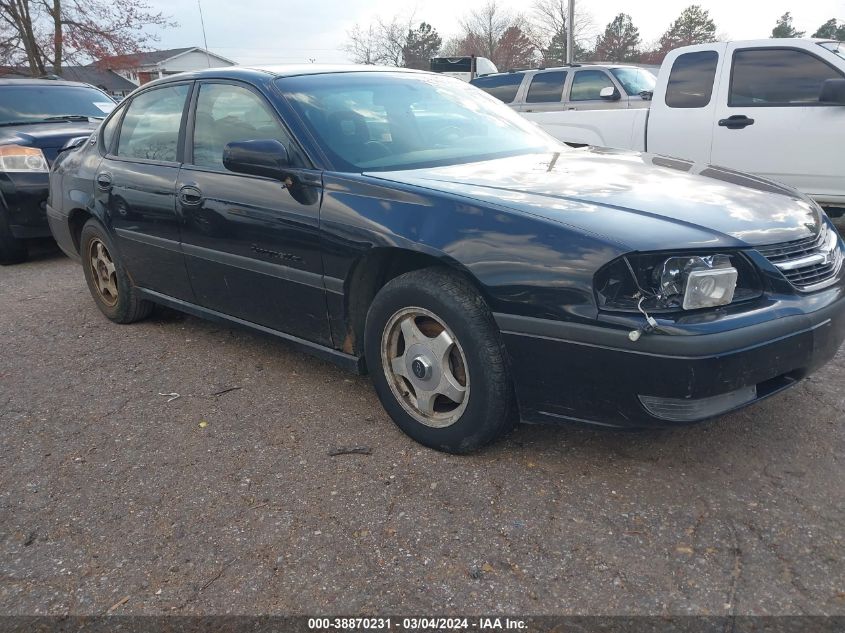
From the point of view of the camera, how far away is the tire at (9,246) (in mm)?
6777

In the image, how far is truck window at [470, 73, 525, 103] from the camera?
437 inches

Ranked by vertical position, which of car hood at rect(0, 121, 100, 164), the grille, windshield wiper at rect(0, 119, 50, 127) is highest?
windshield wiper at rect(0, 119, 50, 127)

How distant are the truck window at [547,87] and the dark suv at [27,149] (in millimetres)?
6253

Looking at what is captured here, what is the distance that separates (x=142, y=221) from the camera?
4.07 m

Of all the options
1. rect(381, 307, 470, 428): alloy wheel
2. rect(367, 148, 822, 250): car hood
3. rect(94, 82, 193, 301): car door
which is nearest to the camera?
rect(367, 148, 822, 250): car hood

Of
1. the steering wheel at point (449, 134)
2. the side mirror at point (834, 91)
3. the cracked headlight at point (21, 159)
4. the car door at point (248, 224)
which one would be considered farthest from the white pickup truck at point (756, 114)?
the cracked headlight at point (21, 159)

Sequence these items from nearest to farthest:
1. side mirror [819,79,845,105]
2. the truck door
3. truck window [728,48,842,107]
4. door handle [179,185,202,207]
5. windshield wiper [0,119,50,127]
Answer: door handle [179,185,202,207], side mirror [819,79,845,105], truck window [728,48,842,107], the truck door, windshield wiper [0,119,50,127]

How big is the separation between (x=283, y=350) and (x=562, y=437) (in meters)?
1.87

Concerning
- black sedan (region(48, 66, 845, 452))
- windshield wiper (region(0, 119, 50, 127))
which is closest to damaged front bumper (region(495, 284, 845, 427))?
black sedan (region(48, 66, 845, 452))

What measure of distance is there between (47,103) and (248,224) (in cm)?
576

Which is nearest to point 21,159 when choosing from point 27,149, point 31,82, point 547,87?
point 27,149

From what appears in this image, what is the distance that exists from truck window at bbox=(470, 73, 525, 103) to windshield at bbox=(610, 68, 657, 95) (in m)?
1.53

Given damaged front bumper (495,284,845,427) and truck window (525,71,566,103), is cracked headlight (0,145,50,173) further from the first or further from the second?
truck window (525,71,566,103)

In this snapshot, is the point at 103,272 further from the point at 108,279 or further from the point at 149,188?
the point at 149,188
